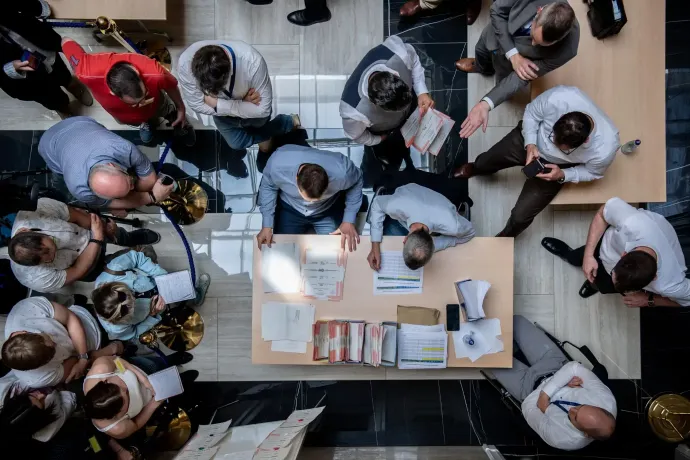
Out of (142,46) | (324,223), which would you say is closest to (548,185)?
(324,223)

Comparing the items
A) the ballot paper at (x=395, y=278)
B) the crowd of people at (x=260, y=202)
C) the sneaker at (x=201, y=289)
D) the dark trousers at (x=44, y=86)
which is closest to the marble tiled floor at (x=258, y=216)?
the sneaker at (x=201, y=289)

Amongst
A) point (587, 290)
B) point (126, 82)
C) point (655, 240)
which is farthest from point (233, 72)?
point (587, 290)

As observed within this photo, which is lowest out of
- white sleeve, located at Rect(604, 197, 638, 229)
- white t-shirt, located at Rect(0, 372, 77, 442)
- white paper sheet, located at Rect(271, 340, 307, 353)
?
white t-shirt, located at Rect(0, 372, 77, 442)

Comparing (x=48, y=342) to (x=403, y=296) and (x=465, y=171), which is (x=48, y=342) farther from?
(x=465, y=171)

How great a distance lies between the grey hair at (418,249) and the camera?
2.57 m

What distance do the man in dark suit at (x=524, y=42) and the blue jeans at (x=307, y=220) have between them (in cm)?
103

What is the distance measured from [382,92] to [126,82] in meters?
1.43

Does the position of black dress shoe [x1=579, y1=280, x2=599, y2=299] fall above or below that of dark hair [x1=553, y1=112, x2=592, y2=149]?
below

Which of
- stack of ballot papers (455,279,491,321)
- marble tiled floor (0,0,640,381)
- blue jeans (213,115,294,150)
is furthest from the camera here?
marble tiled floor (0,0,640,381)

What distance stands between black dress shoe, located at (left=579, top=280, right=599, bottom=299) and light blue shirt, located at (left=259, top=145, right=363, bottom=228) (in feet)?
6.45

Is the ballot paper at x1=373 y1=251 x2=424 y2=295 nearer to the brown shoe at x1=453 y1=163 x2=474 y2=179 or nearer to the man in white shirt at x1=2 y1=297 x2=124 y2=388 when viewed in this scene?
the brown shoe at x1=453 y1=163 x2=474 y2=179

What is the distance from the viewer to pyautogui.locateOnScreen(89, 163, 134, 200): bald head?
2.48 metres

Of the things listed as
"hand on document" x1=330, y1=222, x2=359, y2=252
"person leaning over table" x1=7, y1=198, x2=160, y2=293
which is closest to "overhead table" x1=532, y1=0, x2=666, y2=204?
"hand on document" x1=330, y1=222, x2=359, y2=252

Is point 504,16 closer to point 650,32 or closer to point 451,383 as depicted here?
point 650,32
